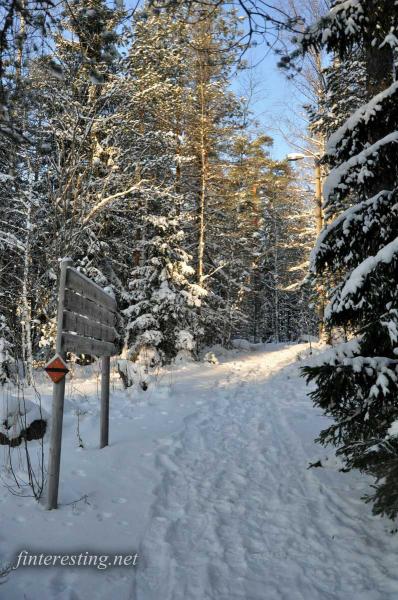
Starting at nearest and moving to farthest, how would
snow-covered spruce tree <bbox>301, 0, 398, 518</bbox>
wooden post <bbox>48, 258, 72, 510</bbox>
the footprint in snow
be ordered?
snow-covered spruce tree <bbox>301, 0, 398, 518</bbox>, wooden post <bbox>48, 258, 72, 510</bbox>, the footprint in snow

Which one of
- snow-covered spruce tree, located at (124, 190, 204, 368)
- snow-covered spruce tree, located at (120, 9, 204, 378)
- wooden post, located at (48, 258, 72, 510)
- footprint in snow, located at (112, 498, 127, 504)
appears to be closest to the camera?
wooden post, located at (48, 258, 72, 510)

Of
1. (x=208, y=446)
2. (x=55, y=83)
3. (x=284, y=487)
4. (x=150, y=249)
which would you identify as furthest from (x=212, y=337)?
(x=284, y=487)

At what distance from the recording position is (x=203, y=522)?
393 centimetres

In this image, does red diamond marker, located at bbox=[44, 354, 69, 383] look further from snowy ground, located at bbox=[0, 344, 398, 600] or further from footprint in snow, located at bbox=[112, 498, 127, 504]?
footprint in snow, located at bbox=[112, 498, 127, 504]

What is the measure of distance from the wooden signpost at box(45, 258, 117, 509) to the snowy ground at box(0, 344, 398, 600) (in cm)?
42

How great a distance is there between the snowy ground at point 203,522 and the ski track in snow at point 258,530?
0.04 feet

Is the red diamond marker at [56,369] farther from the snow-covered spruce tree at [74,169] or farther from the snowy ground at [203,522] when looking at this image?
the snow-covered spruce tree at [74,169]

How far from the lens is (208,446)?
20.6 feet

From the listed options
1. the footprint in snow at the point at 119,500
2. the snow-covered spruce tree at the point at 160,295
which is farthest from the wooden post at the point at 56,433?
the snow-covered spruce tree at the point at 160,295

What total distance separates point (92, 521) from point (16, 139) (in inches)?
125

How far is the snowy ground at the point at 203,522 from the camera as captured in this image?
9.66ft

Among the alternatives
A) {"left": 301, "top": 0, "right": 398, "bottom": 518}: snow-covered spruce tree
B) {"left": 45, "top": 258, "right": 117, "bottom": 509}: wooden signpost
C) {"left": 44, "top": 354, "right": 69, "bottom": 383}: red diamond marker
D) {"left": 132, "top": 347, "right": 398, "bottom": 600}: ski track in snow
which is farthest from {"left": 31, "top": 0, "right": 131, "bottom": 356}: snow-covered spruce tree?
{"left": 132, "top": 347, "right": 398, "bottom": 600}: ski track in snow

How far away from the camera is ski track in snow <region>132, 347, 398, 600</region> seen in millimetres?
2998

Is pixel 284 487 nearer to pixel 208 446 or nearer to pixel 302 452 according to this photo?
pixel 302 452
